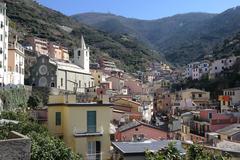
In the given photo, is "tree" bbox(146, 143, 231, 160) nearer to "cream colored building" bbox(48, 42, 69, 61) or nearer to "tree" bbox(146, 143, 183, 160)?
"tree" bbox(146, 143, 183, 160)

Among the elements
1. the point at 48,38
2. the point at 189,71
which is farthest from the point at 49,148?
the point at 48,38

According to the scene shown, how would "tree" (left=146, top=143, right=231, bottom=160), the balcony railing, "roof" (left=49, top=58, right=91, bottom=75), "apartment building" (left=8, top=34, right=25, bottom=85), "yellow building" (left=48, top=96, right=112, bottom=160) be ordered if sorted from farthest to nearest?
"roof" (left=49, top=58, right=91, bottom=75) → "apartment building" (left=8, top=34, right=25, bottom=85) → "yellow building" (left=48, top=96, right=112, bottom=160) → the balcony railing → "tree" (left=146, top=143, right=231, bottom=160)

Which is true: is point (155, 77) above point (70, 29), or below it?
below

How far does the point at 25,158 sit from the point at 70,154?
29.0 feet

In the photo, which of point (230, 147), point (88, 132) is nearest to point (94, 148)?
point (88, 132)

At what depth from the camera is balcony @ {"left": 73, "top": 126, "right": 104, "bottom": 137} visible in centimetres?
2717

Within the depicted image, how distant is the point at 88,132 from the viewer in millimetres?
27469

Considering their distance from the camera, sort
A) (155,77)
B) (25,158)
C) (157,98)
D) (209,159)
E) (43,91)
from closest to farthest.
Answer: (25,158) → (209,159) → (43,91) → (157,98) → (155,77)

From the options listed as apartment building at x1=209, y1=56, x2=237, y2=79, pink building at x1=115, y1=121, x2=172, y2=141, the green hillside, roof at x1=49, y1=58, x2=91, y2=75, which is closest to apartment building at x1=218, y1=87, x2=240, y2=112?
apartment building at x1=209, y1=56, x2=237, y2=79

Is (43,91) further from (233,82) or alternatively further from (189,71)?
(189,71)

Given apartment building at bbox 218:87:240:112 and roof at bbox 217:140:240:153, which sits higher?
apartment building at bbox 218:87:240:112

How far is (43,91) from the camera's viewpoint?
222 feet

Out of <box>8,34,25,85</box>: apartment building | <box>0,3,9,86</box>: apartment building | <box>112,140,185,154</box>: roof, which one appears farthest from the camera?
<box>8,34,25,85</box>: apartment building

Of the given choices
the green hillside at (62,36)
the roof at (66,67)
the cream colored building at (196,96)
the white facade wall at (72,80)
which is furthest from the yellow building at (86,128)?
the green hillside at (62,36)
